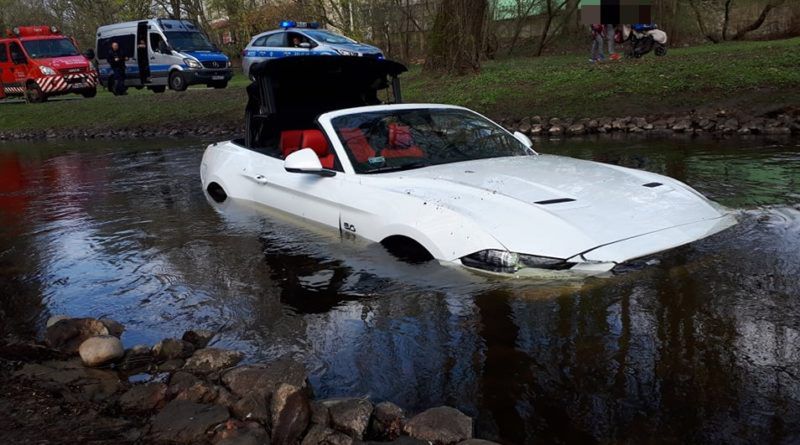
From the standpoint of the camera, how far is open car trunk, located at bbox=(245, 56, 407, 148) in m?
8.02

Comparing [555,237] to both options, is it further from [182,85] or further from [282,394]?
[182,85]

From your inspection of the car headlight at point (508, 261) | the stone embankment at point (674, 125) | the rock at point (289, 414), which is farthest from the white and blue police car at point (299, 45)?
the rock at point (289, 414)

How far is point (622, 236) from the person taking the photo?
15.4ft

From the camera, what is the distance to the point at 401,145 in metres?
6.34

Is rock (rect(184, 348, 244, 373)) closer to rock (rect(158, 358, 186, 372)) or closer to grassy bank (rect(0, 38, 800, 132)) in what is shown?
rock (rect(158, 358, 186, 372))

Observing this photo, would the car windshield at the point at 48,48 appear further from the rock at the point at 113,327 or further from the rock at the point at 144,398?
the rock at the point at 144,398

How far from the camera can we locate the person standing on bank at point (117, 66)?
1030 inches

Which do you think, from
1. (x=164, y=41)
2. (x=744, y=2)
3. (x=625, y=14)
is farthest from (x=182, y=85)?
(x=744, y=2)

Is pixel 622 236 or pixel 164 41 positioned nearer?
pixel 622 236

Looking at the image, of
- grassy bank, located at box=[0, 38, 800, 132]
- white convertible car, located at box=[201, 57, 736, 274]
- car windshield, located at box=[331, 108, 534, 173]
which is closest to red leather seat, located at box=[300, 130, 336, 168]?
white convertible car, located at box=[201, 57, 736, 274]

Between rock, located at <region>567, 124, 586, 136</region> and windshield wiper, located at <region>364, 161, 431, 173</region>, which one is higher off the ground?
windshield wiper, located at <region>364, 161, 431, 173</region>

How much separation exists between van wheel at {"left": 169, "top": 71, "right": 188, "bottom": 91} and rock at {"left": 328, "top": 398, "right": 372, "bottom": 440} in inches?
933

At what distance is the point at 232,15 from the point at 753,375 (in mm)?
38642

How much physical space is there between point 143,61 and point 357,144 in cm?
2276
